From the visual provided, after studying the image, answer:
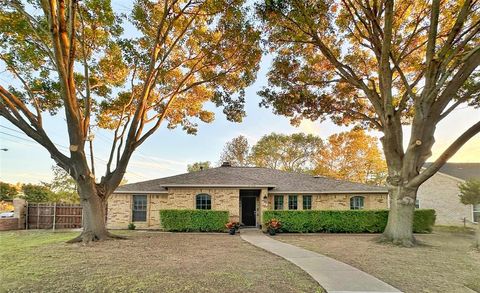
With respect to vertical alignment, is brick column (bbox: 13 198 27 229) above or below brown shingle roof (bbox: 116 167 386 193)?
below

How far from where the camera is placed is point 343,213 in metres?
16.7

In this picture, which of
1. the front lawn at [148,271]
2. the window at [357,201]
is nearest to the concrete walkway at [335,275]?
the front lawn at [148,271]

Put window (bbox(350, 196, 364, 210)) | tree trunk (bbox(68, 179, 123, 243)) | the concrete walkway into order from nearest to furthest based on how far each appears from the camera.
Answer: the concrete walkway < tree trunk (bbox(68, 179, 123, 243)) < window (bbox(350, 196, 364, 210))

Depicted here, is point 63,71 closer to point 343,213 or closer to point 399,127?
point 399,127

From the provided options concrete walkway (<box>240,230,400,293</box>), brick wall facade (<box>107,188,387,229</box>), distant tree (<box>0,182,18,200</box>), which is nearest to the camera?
concrete walkway (<box>240,230,400,293</box>)

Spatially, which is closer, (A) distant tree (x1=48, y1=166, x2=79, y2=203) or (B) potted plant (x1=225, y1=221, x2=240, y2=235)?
(B) potted plant (x1=225, y1=221, x2=240, y2=235)

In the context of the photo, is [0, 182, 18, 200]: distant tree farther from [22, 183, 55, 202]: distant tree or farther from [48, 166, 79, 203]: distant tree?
[48, 166, 79, 203]: distant tree

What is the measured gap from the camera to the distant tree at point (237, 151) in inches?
1667

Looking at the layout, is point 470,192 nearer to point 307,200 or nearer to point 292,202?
point 307,200

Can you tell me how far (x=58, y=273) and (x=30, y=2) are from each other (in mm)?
9311

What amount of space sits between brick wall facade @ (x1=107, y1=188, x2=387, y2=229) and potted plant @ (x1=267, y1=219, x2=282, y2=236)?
1.91 m

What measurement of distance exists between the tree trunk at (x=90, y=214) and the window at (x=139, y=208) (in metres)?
6.76

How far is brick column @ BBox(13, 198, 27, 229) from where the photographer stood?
18.5 metres

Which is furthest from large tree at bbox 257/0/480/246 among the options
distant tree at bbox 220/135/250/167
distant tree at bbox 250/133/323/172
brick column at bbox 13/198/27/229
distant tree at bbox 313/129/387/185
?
distant tree at bbox 220/135/250/167
